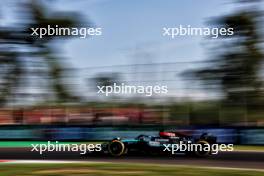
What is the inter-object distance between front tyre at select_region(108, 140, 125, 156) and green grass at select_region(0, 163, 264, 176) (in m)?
1.07

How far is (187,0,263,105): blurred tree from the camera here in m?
11.2

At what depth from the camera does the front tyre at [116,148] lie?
34.0 ft

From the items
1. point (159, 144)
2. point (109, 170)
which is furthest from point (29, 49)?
point (159, 144)

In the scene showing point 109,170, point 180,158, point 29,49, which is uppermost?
point 29,49

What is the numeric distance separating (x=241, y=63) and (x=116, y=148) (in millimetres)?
3767

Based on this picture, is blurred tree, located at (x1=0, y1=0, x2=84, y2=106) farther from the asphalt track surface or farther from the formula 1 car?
the formula 1 car

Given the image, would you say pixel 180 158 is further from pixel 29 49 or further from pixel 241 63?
pixel 241 63

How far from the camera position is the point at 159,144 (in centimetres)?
1003

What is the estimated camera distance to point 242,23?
35.8 ft

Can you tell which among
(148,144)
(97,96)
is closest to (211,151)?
(148,144)

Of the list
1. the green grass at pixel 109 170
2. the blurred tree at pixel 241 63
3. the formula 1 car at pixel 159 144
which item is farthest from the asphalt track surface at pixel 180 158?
the blurred tree at pixel 241 63

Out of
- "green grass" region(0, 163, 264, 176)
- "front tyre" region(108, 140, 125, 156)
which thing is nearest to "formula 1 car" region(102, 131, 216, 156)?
"front tyre" region(108, 140, 125, 156)

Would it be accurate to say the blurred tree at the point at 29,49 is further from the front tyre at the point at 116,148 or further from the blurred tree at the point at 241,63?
the blurred tree at the point at 241,63

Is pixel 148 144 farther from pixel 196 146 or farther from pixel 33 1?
pixel 33 1
